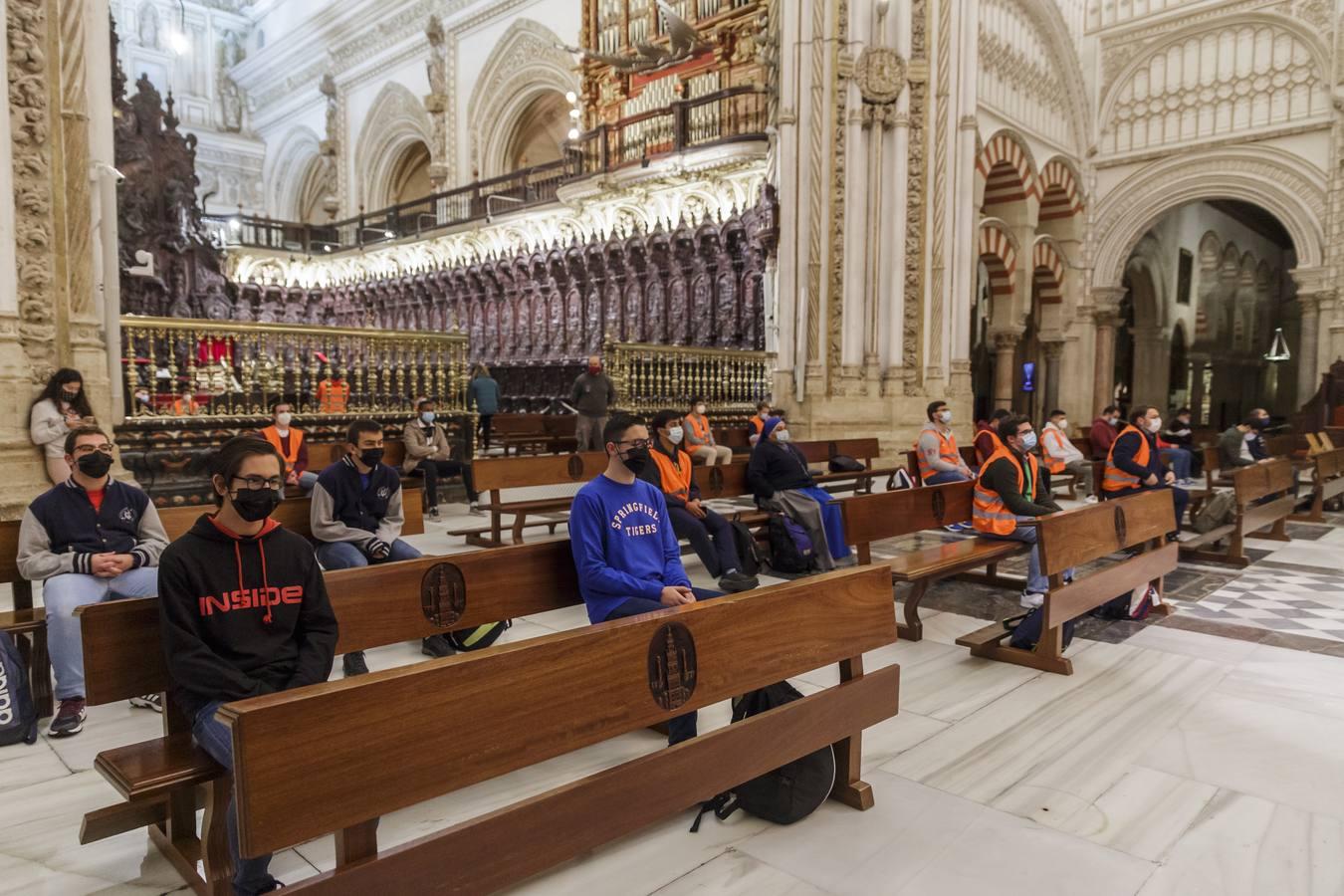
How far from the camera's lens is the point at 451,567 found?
3.10 meters

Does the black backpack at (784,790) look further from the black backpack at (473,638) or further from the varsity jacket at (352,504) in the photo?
the varsity jacket at (352,504)

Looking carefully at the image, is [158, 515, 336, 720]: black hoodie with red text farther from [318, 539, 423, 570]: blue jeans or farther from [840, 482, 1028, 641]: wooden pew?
[840, 482, 1028, 641]: wooden pew

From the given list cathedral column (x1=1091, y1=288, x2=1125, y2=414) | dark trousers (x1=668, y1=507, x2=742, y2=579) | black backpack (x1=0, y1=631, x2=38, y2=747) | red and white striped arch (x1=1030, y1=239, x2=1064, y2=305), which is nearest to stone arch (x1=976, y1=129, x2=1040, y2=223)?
red and white striped arch (x1=1030, y1=239, x2=1064, y2=305)

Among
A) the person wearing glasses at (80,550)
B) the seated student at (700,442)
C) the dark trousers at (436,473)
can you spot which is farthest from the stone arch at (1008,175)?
the person wearing glasses at (80,550)

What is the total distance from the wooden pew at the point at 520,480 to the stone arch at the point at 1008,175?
37.2 feet

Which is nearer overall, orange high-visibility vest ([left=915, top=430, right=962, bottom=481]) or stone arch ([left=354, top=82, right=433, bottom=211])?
orange high-visibility vest ([left=915, top=430, right=962, bottom=481])

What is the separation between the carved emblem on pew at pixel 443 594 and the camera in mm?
3012

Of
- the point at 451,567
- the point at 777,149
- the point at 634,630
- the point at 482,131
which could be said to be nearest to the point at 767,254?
the point at 777,149

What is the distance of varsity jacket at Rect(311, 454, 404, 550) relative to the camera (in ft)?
13.6

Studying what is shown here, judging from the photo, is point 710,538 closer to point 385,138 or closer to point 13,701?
point 13,701

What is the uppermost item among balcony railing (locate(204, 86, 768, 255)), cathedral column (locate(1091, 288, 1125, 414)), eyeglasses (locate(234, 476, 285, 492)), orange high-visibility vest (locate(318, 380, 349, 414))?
balcony railing (locate(204, 86, 768, 255))

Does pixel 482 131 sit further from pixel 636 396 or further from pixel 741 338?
pixel 636 396

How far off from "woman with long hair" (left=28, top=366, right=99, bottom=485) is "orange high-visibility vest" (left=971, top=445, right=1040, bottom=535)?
20.3 ft

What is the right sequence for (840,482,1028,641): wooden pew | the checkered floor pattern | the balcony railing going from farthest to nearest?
1. the balcony railing
2. the checkered floor pattern
3. (840,482,1028,641): wooden pew
